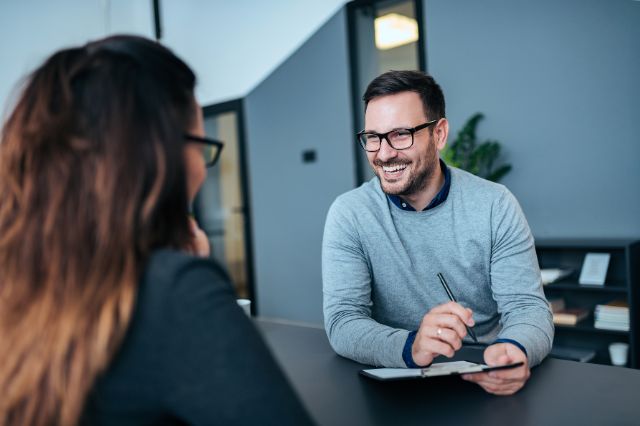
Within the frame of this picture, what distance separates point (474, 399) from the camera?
0.93m

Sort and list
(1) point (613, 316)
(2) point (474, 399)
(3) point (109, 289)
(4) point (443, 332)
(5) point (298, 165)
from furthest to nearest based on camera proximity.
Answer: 1. (5) point (298, 165)
2. (1) point (613, 316)
3. (4) point (443, 332)
4. (2) point (474, 399)
5. (3) point (109, 289)

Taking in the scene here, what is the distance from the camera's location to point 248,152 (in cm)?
504

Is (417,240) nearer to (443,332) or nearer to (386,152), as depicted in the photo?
(386,152)

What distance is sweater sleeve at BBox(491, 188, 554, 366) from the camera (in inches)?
50.4

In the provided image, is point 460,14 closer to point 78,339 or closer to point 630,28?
point 630,28

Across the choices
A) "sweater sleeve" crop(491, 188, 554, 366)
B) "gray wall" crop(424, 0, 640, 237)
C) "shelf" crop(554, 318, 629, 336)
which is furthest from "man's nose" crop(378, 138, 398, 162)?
"gray wall" crop(424, 0, 640, 237)

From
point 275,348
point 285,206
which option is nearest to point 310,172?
point 285,206

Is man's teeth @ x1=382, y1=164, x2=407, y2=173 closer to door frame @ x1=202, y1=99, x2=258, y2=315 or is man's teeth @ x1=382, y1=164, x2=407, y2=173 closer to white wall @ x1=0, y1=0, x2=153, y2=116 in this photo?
door frame @ x1=202, y1=99, x2=258, y2=315

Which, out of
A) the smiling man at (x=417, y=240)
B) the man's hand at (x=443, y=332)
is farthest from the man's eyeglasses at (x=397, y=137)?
the man's hand at (x=443, y=332)

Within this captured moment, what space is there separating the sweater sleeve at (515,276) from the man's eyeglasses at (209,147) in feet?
2.50

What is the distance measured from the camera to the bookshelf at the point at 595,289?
2.73m

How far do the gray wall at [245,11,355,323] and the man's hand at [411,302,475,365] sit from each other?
3.15m

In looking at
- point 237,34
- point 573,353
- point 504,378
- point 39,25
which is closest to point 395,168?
point 504,378

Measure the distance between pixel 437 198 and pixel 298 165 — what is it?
3064mm
